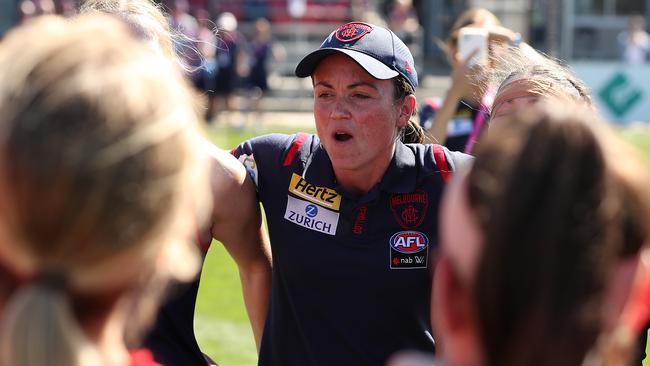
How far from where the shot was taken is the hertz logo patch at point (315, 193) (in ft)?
10.8

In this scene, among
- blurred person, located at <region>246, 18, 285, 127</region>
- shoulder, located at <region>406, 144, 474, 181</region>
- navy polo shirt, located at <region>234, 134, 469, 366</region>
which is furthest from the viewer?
blurred person, located at <region>246, 18, 285, 127</region>

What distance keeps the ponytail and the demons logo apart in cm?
183

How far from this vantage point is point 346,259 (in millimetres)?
3156

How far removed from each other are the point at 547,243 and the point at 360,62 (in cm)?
198

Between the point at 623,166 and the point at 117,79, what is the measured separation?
788 millimetres

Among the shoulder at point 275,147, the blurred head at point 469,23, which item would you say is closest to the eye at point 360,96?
the shoulder at point 275,147

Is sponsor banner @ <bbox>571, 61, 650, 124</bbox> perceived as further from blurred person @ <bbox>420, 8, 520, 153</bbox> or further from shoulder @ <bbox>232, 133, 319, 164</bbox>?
shoulder @ <bbox>232, 133, 319, 164</bbox>

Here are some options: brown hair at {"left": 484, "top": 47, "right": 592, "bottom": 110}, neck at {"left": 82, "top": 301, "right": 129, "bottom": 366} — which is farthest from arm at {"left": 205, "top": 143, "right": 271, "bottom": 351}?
neck at {"left": 82, "top": 301, "right": 129, "bottom": 366}

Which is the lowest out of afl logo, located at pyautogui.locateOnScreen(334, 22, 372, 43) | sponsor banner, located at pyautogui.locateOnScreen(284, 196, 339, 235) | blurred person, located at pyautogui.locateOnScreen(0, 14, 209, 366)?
sponsor banner, located at pyautogui.locateOnScreen(284, 196, 339, 235)

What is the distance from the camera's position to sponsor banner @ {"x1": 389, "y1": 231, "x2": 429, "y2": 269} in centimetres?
316

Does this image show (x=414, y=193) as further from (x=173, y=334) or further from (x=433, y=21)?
(x=433, y=21)

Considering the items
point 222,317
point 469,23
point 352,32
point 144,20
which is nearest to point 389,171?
point 352,32

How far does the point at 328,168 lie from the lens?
3.42 metres

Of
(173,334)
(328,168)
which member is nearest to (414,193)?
(328,168)
